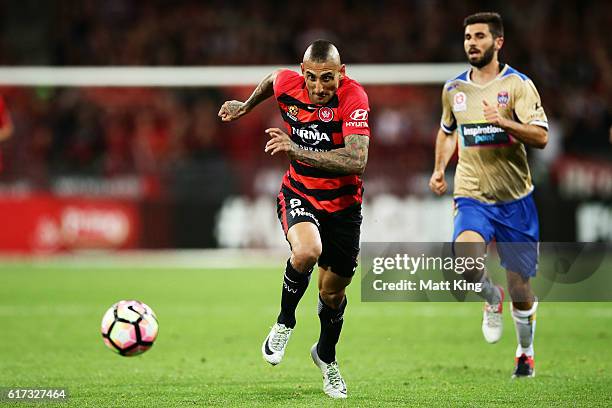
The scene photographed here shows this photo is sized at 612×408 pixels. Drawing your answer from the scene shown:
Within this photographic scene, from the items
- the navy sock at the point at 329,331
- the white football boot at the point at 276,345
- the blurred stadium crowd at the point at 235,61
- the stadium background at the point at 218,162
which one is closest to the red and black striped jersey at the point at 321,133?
the navy sock at the point at 329,331

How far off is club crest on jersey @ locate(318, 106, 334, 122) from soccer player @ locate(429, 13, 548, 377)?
145 cm

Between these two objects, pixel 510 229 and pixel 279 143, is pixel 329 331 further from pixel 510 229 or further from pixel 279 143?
pixel 510 229

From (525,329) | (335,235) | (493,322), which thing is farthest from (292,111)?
(525,329)

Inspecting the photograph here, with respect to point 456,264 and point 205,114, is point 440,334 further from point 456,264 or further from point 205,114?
point 205,114

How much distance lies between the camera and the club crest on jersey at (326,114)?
22.5 feet

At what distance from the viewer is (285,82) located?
7172mm

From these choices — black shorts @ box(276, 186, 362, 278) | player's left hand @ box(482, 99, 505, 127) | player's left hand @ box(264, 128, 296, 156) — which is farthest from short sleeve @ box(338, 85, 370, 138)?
player's left hand @ box(482, 99, 505, 127)

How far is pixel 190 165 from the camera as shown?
57.6ft

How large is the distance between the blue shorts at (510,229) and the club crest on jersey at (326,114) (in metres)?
1.62

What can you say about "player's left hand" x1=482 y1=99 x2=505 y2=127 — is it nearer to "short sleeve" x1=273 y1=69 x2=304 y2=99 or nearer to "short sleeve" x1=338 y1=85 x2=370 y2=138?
"short sleeve" x1=338 y1=85 x2=370 y2=138

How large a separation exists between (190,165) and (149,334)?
1072 centimetres

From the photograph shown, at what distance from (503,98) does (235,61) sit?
14.0 meters

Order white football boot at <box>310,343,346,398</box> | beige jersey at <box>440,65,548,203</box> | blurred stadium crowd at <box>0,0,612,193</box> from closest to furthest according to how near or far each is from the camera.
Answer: white football boot at <box>310,343,346,398</box>, beige jersey at <box>440,65,548,203</box>, blurred stadium crowd at <box>0,0,612,193</box>

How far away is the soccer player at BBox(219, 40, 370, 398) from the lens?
6.62 meters
